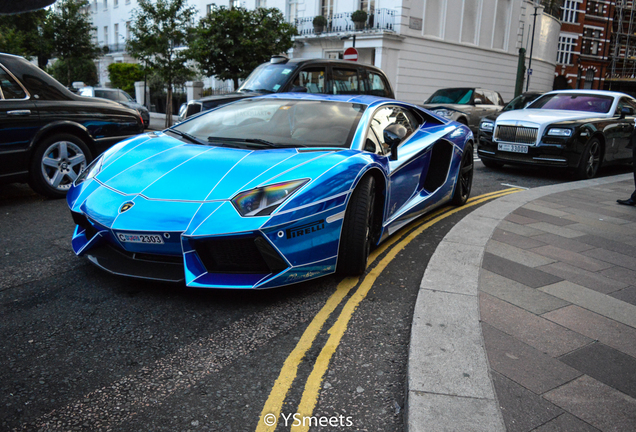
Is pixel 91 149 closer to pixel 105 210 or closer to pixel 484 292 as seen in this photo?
pixel 105 210

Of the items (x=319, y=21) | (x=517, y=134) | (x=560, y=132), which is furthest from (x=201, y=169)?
(x=319, y=21)

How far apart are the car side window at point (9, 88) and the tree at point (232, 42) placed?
14588 mm

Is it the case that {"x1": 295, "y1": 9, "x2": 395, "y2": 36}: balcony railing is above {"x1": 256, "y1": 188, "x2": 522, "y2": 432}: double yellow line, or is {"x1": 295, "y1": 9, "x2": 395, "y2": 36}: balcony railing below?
above

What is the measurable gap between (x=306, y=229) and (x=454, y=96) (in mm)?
14040

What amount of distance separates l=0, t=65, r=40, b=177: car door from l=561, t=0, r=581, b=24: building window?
62.3m

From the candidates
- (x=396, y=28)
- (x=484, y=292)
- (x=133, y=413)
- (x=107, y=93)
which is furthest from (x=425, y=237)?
(x=396, y=28)

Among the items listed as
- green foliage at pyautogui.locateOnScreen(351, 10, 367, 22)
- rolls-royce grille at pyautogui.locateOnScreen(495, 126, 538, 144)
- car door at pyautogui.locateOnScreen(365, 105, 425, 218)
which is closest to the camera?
car door at pyautogui.locateOnScreen(365, 105, 425, 218)

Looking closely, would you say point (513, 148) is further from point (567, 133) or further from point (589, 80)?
point (589, 80)

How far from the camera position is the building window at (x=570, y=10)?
56750 millimetres

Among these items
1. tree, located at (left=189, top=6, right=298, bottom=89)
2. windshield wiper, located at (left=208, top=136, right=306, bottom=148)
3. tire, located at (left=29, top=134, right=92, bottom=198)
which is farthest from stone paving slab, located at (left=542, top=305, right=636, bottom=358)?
tree, located at (left=189, top=6, right=298, bottom=89)

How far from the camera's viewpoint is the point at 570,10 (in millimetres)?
57094

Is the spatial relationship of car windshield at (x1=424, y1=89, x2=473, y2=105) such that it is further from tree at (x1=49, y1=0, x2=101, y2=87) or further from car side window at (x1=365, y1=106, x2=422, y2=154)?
tree at (x1=49, y1=0, x2=101, y2=87)

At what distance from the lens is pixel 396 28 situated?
27.7 m

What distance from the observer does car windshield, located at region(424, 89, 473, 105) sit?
15836 mm
